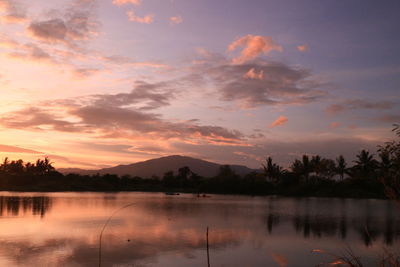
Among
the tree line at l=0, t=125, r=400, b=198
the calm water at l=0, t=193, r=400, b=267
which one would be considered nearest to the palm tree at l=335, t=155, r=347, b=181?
the tree line at l=0, t=125, r=400, b=198

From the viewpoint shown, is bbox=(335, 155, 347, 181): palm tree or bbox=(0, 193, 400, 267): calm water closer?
bbox=(0, 193, 400, 267): calm water

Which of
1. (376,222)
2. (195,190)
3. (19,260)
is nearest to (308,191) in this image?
(195,190)

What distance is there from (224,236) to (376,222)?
1633 cm

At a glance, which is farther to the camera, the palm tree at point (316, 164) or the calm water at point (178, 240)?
the palm tree at point (316, 164)

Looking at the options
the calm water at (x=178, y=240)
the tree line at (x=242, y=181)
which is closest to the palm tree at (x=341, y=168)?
the tree line at (x=242, y=181)

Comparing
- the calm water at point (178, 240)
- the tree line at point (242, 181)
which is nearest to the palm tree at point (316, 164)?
the tree line at point (242, 181)

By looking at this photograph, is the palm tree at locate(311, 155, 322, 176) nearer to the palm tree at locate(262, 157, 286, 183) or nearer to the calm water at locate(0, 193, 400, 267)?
the palm tree at locate(262, 157, 286, 183)

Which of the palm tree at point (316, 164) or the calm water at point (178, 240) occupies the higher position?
the palm tree at point (316, 164)

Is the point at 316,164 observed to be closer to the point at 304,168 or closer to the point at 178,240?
the point at 304,168

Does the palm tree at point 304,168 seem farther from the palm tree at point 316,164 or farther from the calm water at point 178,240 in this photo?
the calm water at point 178,240

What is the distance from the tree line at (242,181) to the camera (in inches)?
2945

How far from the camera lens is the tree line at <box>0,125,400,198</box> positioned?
74.8 metres

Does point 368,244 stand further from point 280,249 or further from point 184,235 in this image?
point 184,235

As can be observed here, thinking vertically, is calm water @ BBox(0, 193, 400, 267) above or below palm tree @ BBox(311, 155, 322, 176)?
below
